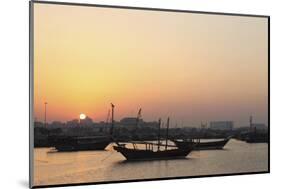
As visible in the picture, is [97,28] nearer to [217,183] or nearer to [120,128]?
[120,128]

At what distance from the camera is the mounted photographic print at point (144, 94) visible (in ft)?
14.7

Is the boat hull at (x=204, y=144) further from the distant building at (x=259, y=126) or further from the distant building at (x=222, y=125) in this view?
the distant building at (x=259, y=126)

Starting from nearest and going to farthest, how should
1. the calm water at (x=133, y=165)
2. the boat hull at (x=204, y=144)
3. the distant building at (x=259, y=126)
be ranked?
1. the calm water at (x=133, y=165)
2. the boat hull at (x=204, y=144)
3. the distant building at (x=259, y=126)

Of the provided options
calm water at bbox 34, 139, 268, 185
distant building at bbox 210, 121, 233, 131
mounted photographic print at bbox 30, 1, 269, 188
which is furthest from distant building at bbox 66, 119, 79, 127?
distant building at bbox 210, 121, 233, 131

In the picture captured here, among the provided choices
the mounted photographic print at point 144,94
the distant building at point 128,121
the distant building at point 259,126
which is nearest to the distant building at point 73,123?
the mounted photographic print at point 144,94

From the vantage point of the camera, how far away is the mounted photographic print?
4473 millimetres

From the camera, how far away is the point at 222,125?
16.4 ft

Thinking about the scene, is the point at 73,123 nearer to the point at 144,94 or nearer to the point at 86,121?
the point at 86,121

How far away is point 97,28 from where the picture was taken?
4.61 metres

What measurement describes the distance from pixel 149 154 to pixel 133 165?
17 centimetres

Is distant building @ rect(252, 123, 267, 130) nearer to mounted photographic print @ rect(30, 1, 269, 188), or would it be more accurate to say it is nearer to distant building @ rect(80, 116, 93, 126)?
mounted photographic print @ rect(30, 1, 269, 188)

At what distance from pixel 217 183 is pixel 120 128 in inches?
39.1

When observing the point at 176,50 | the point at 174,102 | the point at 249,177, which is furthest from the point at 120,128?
the point at 249,177

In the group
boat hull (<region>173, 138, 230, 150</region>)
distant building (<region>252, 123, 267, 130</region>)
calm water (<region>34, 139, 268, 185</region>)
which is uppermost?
distant building (<region>252, 123, 267, 130</region>)
